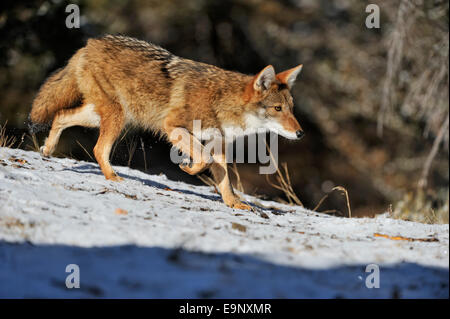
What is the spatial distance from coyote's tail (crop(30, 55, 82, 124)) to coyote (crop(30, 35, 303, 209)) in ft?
0.04

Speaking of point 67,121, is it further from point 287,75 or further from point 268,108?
point 287,75

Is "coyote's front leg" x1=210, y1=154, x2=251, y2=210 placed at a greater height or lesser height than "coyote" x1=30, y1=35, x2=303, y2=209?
lesser

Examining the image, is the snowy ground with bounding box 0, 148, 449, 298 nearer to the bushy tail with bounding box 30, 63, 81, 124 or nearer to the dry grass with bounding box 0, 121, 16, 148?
the bushy tail with bounding box 30, 63, 81, 124

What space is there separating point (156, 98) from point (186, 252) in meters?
3.06

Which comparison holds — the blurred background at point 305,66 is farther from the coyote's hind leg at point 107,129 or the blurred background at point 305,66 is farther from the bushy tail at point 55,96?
the coyote's hind leg at point 107,129

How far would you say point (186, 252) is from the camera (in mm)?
2770

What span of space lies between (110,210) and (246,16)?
13.8 m

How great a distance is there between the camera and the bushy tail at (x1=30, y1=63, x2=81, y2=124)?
5.62m

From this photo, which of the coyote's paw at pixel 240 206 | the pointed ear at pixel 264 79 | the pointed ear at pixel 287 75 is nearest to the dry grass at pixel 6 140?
the coyote's paw at pixel 240 206

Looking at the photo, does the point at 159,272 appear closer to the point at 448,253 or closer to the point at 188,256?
the point at 188,256

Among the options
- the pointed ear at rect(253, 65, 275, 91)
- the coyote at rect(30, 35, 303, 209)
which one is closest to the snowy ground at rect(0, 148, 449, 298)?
the coyote at rect(30, 35, 303, 209)

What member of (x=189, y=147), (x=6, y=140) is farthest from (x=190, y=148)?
(x=6, y=140)

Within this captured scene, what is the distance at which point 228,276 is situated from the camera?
99.9 inches
